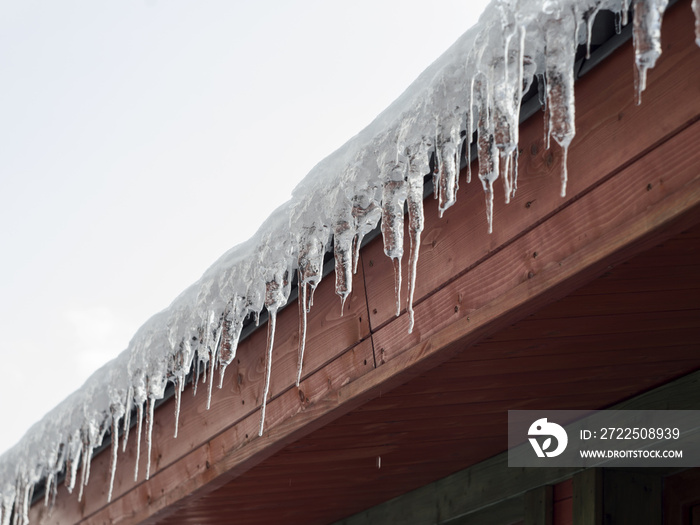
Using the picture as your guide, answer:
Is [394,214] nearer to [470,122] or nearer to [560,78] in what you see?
[470,122]

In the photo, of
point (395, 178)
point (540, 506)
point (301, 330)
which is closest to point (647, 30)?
point (395, 178)

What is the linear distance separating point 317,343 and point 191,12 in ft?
54.9

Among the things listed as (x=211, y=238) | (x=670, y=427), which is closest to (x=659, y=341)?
(x=670, y=427)

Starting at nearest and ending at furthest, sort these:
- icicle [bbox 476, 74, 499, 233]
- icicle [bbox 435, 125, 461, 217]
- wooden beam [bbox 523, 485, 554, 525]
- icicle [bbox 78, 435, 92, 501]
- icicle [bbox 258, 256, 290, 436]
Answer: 1. icicle [bbox 476, 74, 499, 233]
2. icicle [bbox 435, 125, 461, 217]
3. icicle [bbox 258, 256, 290, 436]
4. wooden beam [bbox 523, 485, 554, 525]
5. icicle [bbox 78, 435, 92, 501]

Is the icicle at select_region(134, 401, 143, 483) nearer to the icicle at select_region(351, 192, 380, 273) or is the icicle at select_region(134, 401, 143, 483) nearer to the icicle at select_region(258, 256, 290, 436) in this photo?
the icicle at select_region(258, 256, 290, 436)

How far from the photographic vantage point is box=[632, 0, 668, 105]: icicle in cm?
125

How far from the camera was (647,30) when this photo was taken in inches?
49.6

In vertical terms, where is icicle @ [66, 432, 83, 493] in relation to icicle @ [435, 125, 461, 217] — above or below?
below

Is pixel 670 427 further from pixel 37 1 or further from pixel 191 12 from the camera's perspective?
pixel 37 1

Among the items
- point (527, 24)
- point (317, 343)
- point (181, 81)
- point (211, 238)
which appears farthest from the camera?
point (211, 238)

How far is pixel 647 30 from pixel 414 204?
66cm

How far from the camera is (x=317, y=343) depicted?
235 cm

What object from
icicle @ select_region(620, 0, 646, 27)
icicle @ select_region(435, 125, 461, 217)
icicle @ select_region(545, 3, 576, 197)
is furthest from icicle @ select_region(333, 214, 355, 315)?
icicle @ select_region(620, 0, 646, 27)

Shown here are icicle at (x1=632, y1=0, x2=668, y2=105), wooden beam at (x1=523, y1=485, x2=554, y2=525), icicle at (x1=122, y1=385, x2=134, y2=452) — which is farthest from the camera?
icicle at (x1=122, y1=385, x2=134, y2=452)
